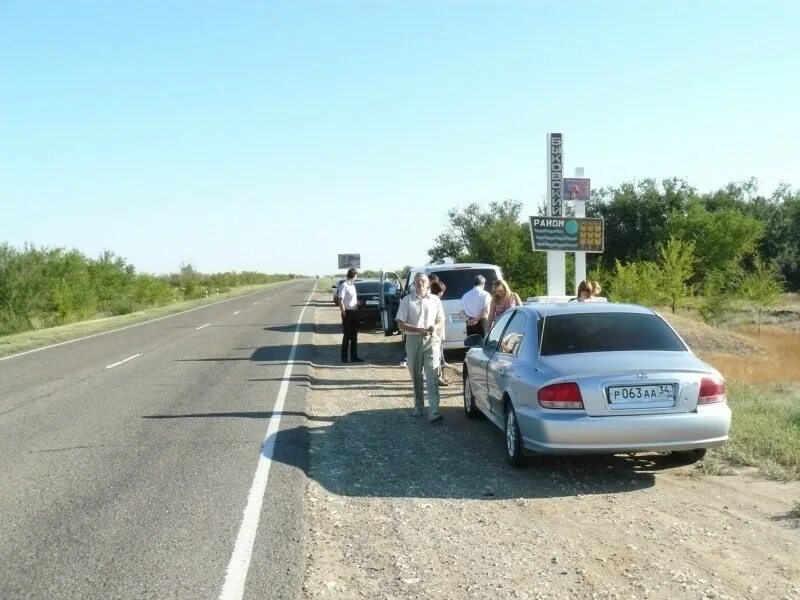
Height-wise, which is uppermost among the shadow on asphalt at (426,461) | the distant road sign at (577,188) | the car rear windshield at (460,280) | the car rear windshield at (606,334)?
the distant road sign at (577,188)

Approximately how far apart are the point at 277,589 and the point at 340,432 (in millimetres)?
4602

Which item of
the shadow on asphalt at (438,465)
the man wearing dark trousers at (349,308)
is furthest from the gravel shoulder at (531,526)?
the man wearing dark trousers at (349,308)

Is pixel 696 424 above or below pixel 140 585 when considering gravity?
above

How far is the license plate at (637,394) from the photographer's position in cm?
634

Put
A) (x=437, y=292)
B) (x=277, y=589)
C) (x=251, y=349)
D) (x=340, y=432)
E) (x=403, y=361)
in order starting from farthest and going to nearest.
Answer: (x=251, y=349) < (x=403, y=361) < (x=437, y=292) < (x=340, y=432) < (x=277, y=589)

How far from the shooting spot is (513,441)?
Answer: 7.01 meters

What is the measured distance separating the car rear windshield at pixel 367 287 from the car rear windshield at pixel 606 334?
1899cm

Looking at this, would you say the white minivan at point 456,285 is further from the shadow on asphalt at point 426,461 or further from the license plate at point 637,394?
the license plate at point 637,394

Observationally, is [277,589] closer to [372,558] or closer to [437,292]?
[372,558]

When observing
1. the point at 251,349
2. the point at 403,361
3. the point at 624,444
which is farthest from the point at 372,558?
the point at 251,349

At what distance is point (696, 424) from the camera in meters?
6.33

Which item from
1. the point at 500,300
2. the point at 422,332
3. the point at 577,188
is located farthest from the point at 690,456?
the point at 577,188

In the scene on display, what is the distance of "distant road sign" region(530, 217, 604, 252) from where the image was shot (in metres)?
17.9

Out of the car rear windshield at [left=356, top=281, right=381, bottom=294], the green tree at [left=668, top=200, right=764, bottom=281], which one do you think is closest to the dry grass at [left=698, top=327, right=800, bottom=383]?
the car rear windshield at [left=356, top=281, right=381, bottom=294]
